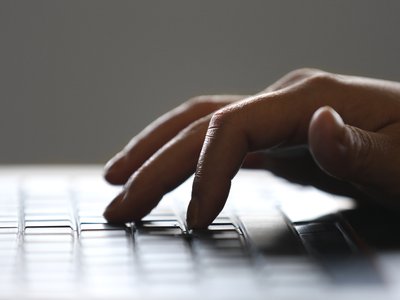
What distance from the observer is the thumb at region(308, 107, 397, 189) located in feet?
1.71

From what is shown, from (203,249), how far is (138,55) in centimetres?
131

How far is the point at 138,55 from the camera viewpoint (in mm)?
1847

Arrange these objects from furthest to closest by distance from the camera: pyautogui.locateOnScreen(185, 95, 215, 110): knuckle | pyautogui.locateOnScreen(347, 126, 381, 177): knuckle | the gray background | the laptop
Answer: the gray background < pyautogui.locateOnScreen(185, 95, 215, 110): knuckle < pyautogui.locateOnScreen(347, 126, 381, 177): knuckle < the laptop

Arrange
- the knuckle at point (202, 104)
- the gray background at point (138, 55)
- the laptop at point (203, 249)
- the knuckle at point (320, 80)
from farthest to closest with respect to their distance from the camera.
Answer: the gray background at point (138, 55)
the knuckle at point (202, 104)
the knuckle at point (320, 80)
the laptop at point (203, 249)

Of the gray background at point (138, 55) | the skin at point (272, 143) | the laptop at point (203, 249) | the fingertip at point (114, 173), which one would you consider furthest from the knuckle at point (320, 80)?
the gray background at point (138, 55)

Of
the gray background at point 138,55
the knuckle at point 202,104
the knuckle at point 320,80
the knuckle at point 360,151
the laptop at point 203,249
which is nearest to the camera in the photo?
the laptop at point 203,249

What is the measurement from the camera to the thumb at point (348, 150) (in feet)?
Result: 1.71

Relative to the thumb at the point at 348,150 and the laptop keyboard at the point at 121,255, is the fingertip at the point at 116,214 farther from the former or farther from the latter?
the thumb at the point at 348,150

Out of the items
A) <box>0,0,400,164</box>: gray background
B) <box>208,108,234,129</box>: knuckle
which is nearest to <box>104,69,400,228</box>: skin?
<box>208,108,234,129</box>: knuckle

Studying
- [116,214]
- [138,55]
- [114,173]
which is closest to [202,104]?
[114,173]

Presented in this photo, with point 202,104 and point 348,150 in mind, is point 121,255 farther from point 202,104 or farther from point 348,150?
point 202,104

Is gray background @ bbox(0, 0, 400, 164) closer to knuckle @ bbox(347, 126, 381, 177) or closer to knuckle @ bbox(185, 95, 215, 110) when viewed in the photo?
knuckle @ bbox(185, 95, 215, 110)

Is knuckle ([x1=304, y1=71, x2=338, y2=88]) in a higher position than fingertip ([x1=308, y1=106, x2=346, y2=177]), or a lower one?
lower

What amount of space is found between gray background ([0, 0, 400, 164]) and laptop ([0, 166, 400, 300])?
1040 mm
